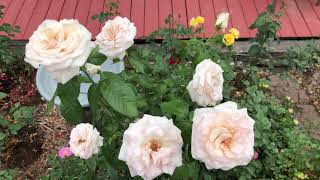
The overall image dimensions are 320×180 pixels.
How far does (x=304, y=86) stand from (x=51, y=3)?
2.35 meters

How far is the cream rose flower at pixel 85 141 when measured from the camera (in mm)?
1428

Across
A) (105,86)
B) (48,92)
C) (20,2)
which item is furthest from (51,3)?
(105,86)

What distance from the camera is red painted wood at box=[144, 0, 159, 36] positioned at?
10.9 feet

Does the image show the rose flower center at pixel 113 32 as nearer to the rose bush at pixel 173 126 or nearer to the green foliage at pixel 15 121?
the rose bush at pixel 173 126

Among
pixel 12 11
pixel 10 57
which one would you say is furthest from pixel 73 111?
pixel 12 11

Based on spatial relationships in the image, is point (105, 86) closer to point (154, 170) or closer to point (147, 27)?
point (154, 170)

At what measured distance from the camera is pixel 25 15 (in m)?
3.50

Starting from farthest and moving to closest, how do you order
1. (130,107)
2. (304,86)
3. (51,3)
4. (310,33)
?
(51,3) → (310,33) → (304,86) → (130,107)

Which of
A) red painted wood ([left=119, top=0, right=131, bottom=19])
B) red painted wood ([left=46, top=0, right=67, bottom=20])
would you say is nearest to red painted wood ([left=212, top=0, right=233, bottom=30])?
red painted wood ([left=119, top=0, right=131, bottom=19])

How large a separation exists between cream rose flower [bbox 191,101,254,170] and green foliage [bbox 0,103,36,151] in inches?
68.7

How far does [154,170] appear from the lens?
1.05 meters

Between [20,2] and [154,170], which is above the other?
[20,2]

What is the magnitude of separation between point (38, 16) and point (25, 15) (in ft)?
0.41

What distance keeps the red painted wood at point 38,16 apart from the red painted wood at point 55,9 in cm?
4
